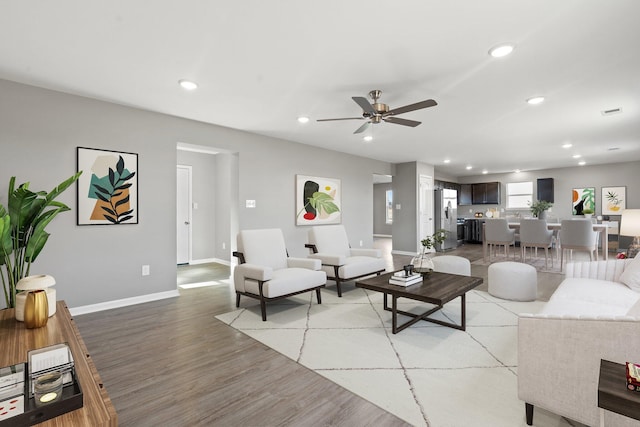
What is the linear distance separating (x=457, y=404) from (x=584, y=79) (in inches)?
132

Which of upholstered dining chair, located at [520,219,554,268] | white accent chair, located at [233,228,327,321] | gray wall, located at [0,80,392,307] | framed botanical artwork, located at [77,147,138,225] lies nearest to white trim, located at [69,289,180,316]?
gray wall, located at [0,80,392,307]

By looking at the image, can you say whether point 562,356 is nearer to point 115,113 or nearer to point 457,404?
point 457,404

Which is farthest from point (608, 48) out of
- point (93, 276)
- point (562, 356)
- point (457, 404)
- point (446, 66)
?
point (93, 276)

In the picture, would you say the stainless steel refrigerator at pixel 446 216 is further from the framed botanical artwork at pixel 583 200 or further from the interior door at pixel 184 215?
the interior door at pixel 184 215

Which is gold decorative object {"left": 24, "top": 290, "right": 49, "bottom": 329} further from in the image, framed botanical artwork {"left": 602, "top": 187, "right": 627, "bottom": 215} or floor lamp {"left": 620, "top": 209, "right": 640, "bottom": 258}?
framed botanical artwork {"left": 602, "top": 187, "right": 627, "bottom": 215}

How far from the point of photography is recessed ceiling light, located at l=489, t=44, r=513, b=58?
250 cm

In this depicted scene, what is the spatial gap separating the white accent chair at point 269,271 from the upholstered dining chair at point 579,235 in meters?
5.07

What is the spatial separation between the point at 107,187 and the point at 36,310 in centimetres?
250

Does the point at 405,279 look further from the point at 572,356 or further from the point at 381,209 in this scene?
the point at 381,209

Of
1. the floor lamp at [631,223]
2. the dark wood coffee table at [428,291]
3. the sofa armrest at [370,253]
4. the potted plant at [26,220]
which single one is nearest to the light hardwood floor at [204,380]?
the potted plant at [26,220]

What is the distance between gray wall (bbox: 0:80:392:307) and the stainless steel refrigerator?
5008 mm

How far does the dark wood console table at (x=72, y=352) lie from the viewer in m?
0.93

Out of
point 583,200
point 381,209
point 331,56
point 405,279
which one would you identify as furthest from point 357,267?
point 381,209

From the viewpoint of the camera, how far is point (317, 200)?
6234mm
